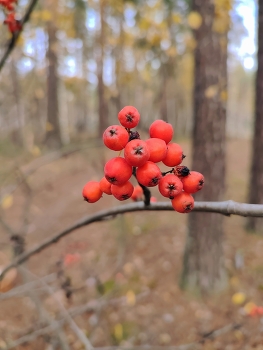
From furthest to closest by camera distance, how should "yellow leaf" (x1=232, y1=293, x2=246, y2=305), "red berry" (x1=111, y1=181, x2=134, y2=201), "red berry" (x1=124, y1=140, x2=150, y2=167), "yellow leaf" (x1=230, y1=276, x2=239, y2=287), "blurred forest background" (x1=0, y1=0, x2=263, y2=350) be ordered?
1. "yellow leaf" (x1=230, y1=276, x2=239, y2=287)
2. "yellow leaf" (x1=232, y1=293, x2=246, y2=305)
3. "blurred forest background" (x1=0, y1=0, x2=263, y2=350)
4. "red berry" (x1=111, y1=181, x2=134, y2=201)
5. "red berry" (x1=124, y1=140, x2=150, y2=167)

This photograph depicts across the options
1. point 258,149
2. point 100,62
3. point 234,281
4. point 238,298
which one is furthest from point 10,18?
point 100,62

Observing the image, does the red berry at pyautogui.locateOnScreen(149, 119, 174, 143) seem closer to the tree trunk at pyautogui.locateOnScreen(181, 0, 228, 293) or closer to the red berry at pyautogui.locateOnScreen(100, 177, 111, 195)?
the red berry at pyautogui.locateOnScreen(100, 177, 111, 195)

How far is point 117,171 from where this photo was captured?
1064 mm

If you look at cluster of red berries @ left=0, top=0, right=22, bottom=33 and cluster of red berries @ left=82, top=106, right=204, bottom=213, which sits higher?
cluster of red berries @ left=0, top=0, right=22, bottom=33

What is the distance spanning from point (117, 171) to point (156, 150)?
6.4 inches

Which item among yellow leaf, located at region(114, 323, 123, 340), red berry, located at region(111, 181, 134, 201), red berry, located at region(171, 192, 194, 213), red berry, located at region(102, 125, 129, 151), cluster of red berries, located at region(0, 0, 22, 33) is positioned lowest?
yellow leaf, located at region(114, 323, 123, 340)

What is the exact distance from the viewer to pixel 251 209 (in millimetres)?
1003

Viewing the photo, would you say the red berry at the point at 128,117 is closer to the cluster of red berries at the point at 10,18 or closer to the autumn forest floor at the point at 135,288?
the cluster of red berries at the point at 10,18

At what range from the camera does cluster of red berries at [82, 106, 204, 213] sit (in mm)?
1061

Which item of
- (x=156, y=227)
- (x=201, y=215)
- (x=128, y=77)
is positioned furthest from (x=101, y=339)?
(x=128, y=77)

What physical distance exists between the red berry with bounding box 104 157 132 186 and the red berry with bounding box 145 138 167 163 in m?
0.10

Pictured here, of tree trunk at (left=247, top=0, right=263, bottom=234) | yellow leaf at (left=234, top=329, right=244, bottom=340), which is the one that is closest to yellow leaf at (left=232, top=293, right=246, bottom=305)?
yellow leaf at (left=234, top=329, right=244, bottom=340)

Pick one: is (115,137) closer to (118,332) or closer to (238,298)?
(118,332)

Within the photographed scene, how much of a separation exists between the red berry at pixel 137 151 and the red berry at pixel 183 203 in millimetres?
201
